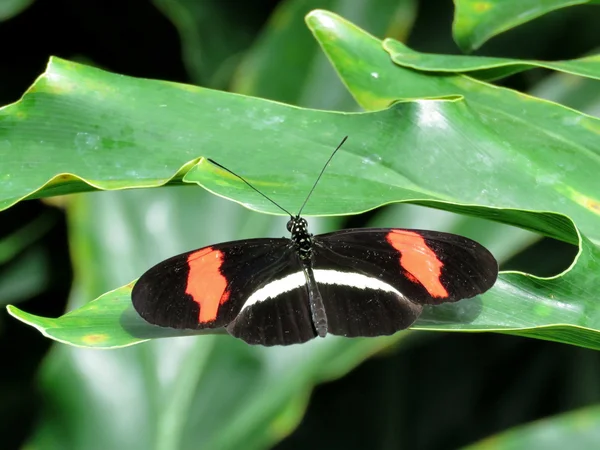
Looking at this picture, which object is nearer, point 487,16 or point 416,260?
point 416,260

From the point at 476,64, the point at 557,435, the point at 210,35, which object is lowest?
the point at 557,435

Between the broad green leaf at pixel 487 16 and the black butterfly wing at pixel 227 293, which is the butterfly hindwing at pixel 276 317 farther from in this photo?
the broad green leaf at pixel 487 16

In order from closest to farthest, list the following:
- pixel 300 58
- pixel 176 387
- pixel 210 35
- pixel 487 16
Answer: pixel 487 16, pixel 176 387, pixel 300 58, pixel 210 35

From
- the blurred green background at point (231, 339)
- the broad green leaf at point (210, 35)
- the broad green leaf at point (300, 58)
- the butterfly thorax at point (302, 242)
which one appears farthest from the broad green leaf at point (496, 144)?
the broad green leaf at point (210, 35)

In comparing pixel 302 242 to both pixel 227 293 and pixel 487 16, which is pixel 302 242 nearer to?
pixel 227 293

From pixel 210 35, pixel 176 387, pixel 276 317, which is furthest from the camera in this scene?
pixel 210 35

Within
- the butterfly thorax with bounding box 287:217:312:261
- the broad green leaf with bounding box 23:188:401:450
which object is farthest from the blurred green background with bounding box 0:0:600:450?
the butterfly thorax with bounding box 287:217:312:261

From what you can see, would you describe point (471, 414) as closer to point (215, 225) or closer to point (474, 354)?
point (474, 354)

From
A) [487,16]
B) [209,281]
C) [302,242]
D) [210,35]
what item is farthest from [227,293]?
[210,35]
